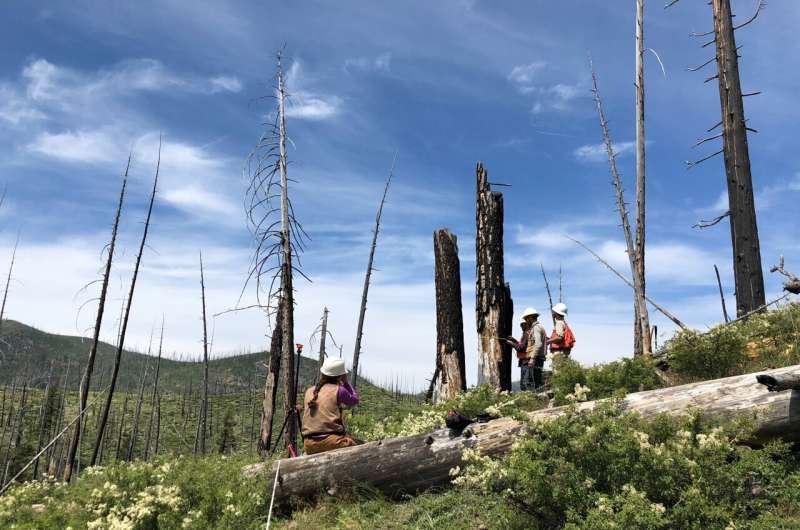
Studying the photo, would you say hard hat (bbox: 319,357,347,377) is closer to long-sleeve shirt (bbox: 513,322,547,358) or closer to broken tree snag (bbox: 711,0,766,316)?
long-sleeve shirt (bbox: 513,322,547,358)

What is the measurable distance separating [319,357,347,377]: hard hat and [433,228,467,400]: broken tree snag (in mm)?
4968

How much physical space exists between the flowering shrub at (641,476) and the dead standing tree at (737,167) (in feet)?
25.3

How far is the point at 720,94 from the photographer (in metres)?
13.1

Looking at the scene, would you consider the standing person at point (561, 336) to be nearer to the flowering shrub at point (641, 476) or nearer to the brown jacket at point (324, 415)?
the brown jacket at point (324, 415)

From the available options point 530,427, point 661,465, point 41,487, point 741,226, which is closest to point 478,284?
point 741,226

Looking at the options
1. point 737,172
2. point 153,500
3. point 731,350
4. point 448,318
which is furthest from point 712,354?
point 153,500

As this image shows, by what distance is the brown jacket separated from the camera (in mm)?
7691

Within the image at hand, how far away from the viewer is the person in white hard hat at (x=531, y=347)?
1148cm

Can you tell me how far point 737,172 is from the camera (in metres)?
12.5

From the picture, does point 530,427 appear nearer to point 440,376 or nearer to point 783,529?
point 783,529

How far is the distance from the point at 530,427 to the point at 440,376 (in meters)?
7.38

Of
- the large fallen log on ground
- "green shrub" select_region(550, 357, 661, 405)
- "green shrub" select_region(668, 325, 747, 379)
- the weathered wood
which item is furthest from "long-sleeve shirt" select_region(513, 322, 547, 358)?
the weathered wood

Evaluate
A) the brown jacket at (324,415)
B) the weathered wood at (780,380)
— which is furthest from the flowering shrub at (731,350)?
the brown jacket at (324,415)

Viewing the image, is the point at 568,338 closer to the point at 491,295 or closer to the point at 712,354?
the point at 491,295
